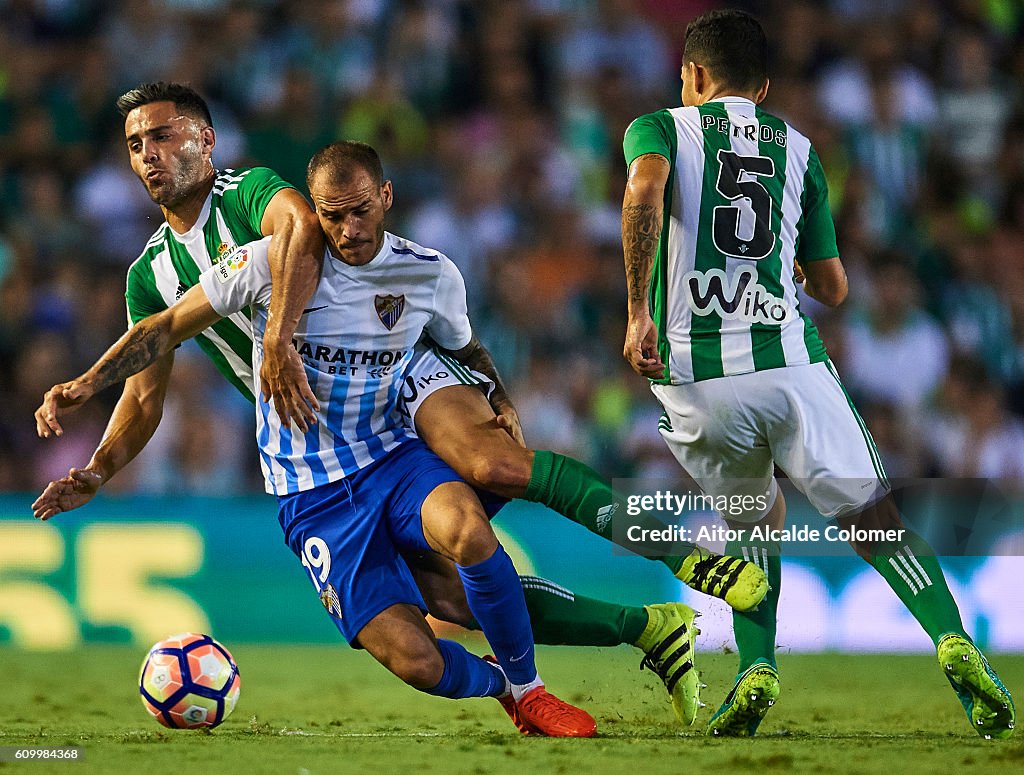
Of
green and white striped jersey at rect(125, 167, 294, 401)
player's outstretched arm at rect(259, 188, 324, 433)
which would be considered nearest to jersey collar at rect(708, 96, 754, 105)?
player's outstretched arm at rect(259, 188, 324, 433)

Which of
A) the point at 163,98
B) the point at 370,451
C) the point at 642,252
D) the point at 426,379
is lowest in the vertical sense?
the point at 370,451

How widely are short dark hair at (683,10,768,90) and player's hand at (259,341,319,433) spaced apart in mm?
1834

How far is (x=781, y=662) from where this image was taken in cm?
748

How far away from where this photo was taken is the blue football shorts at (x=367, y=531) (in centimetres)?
494

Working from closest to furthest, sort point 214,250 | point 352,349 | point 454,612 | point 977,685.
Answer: point 977,685 → point 352,349 → point 214,250 → point 454,612

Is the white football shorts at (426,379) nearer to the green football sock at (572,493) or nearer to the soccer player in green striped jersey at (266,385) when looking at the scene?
the soccer player in green striped jersey at (266,385)

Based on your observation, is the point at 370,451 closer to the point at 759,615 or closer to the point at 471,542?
the point at 471,542

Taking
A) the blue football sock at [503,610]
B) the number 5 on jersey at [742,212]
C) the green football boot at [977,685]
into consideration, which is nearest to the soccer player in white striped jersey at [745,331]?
the number 5 on jersey at [742,212]

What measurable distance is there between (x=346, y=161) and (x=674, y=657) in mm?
2178

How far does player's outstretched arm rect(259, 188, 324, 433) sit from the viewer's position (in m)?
4.77

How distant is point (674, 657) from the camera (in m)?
5.14

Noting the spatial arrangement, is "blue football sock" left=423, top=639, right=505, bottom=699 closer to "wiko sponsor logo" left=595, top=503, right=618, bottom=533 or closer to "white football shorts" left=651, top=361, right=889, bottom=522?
"wiko sponsor logo" left=595, top=503, right=618, bottom=533

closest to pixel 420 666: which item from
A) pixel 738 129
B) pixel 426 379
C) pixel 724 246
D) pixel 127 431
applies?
A: pixel 426 379

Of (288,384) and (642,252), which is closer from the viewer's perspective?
(642,252)
